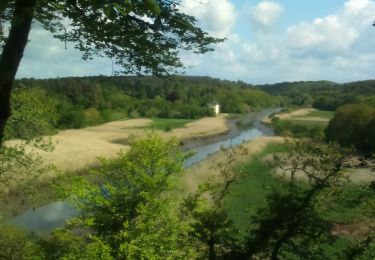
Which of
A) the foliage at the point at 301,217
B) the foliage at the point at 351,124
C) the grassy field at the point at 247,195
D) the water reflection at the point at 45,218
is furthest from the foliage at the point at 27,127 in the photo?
the foliage at the point at 351,124

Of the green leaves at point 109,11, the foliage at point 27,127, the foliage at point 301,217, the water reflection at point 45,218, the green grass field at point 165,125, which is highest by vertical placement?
the green leaves at point 109,11

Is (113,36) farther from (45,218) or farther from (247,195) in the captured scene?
(247,195)

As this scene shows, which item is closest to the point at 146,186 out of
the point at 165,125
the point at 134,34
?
the point at 134,34

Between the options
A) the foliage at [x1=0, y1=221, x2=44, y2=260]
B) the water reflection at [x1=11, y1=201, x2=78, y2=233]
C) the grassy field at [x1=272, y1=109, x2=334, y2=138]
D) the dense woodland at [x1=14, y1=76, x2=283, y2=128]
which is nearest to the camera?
the foliage at [x1=0, y1=221, x2=44, y2=260]

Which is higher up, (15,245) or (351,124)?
(351,124)

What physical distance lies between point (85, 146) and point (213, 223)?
38.9 m

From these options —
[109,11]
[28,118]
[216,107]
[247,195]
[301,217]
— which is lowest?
[247,195]

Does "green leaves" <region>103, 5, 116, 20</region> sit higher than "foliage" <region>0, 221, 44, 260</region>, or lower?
higher

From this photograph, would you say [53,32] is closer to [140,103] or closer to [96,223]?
[96,223]

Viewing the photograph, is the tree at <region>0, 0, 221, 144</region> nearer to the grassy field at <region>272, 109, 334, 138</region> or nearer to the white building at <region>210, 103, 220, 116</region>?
the grassy field at <region>272, 109, 334, 138</region>

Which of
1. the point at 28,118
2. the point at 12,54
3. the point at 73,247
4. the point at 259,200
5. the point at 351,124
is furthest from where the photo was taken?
the point at 351,124

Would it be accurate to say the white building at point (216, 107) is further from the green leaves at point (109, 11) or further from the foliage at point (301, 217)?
the green leaves at point (109, 11)

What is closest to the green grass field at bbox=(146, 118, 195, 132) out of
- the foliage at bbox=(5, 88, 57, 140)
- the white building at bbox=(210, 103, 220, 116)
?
the white building at bbox=(210, 103, 220, 116)

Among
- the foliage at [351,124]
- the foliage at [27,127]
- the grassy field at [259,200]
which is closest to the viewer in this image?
the foliage at [27,127]
